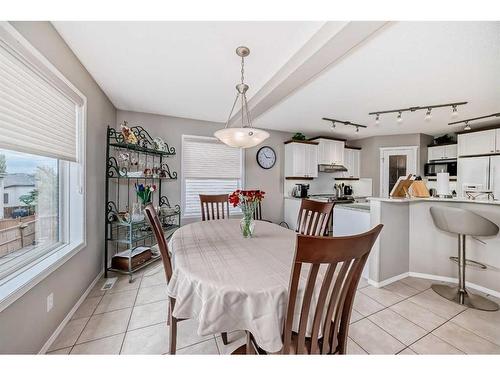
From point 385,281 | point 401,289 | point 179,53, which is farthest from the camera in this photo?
point 385,281

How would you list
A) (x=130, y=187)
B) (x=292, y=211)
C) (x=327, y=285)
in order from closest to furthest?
(x=327, y=285) < (x=130, y=187) < (x=292, y=211)

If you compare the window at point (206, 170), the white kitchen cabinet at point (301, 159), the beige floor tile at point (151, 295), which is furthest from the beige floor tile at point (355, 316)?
the white kitchen cabinet at point (301, 159)

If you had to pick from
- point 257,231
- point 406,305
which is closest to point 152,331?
point 257,231

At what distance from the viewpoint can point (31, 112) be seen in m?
1.39

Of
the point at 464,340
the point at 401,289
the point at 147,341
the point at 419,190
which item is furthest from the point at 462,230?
the point at 147,341

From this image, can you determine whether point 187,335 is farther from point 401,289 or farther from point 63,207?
point 401,289

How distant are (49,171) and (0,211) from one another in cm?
61

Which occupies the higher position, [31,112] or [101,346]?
[31,112]

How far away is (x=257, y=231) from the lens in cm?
193

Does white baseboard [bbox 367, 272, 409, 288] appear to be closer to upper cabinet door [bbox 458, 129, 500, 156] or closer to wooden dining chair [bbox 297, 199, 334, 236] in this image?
wooden dining chair [bbox 297, 199, 334, 236]

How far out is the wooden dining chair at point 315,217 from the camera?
1.96m

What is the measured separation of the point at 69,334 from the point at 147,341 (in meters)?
0.65

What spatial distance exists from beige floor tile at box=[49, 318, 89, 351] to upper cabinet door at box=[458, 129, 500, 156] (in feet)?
20.3
